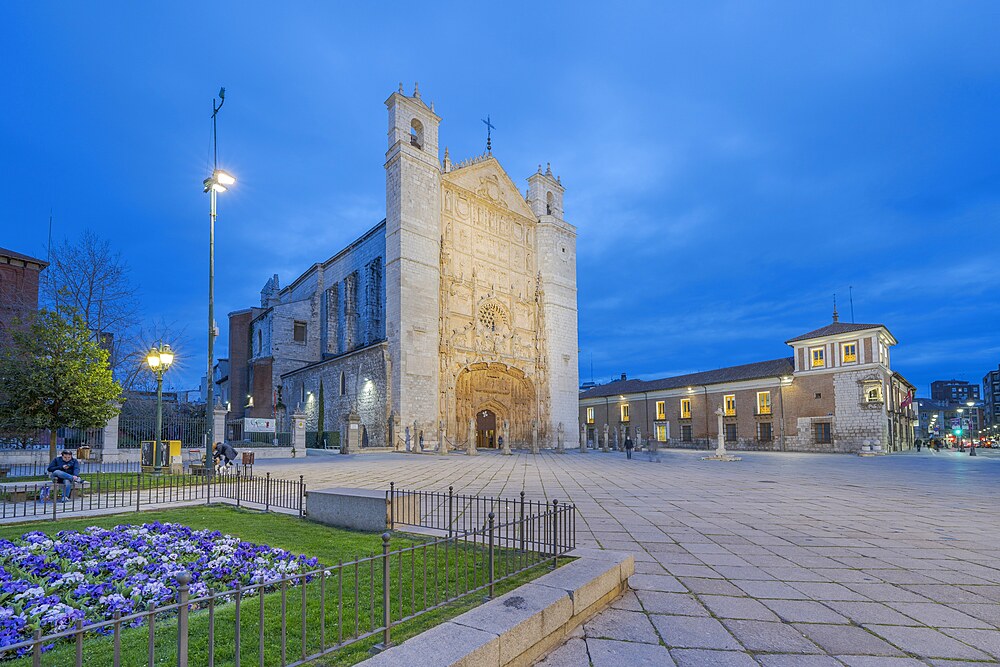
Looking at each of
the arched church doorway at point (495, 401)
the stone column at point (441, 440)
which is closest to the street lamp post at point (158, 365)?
the stone column at point (441, 440)

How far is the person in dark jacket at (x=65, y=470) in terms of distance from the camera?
1038cm

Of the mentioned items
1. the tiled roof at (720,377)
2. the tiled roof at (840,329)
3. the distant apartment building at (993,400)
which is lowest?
the distant apartment building at (993,400)

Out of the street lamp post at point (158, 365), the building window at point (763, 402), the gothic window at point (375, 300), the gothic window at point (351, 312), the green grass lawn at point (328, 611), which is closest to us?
the green grass lawn at point (328, 611)

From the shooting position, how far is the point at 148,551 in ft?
20.0

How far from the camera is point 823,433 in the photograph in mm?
37781

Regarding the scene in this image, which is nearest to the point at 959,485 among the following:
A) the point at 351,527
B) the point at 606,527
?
the point at 606,527

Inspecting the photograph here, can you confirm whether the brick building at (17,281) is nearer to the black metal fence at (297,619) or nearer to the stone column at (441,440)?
the stone column at (441,440)

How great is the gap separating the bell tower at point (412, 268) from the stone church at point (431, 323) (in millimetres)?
83

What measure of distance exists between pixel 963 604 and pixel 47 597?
806 centimetres

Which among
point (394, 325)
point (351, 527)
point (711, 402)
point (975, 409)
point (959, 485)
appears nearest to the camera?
point (351, 527)

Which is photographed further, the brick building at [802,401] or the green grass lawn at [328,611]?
the brick building at [802,401]

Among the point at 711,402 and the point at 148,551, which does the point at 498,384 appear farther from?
the point at 148,551

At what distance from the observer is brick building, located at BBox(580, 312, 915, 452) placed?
3597 centimetres

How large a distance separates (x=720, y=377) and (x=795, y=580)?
42512 mm
